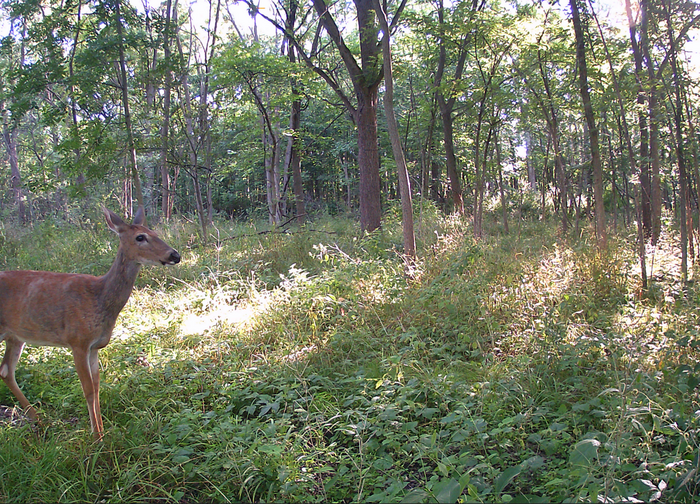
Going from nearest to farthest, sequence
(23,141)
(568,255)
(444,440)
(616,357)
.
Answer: (444,440) → (616,357) → (568,255) → (23,141)

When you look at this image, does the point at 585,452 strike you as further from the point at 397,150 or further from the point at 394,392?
the point at 397,150

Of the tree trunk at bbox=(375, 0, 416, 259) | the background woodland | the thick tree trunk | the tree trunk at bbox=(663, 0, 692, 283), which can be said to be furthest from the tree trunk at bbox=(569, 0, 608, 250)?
the thick tree trunk

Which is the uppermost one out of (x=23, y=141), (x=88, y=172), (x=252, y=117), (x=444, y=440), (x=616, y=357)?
(x=23, y=141)

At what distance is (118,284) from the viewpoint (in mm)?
3461

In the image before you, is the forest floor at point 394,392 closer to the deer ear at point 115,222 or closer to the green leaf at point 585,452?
the green leaf at point 585,452

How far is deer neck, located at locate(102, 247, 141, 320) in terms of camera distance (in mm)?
3426

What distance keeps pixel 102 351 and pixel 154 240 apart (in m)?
1.77

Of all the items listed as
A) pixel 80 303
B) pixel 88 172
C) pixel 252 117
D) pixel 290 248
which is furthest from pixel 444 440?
→ pixel 252 117

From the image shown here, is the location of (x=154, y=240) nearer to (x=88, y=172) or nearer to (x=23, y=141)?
(x=88, y=172)

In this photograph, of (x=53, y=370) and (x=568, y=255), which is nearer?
(x=53, y=370)

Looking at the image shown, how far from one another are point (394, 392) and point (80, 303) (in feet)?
7.68

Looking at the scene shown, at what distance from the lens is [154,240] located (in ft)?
11.5

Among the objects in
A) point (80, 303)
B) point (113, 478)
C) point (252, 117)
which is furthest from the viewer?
point (252, 117)

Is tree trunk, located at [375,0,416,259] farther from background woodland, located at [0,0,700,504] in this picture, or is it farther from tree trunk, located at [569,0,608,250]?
tree trunk, located at [569,0,608,250]
